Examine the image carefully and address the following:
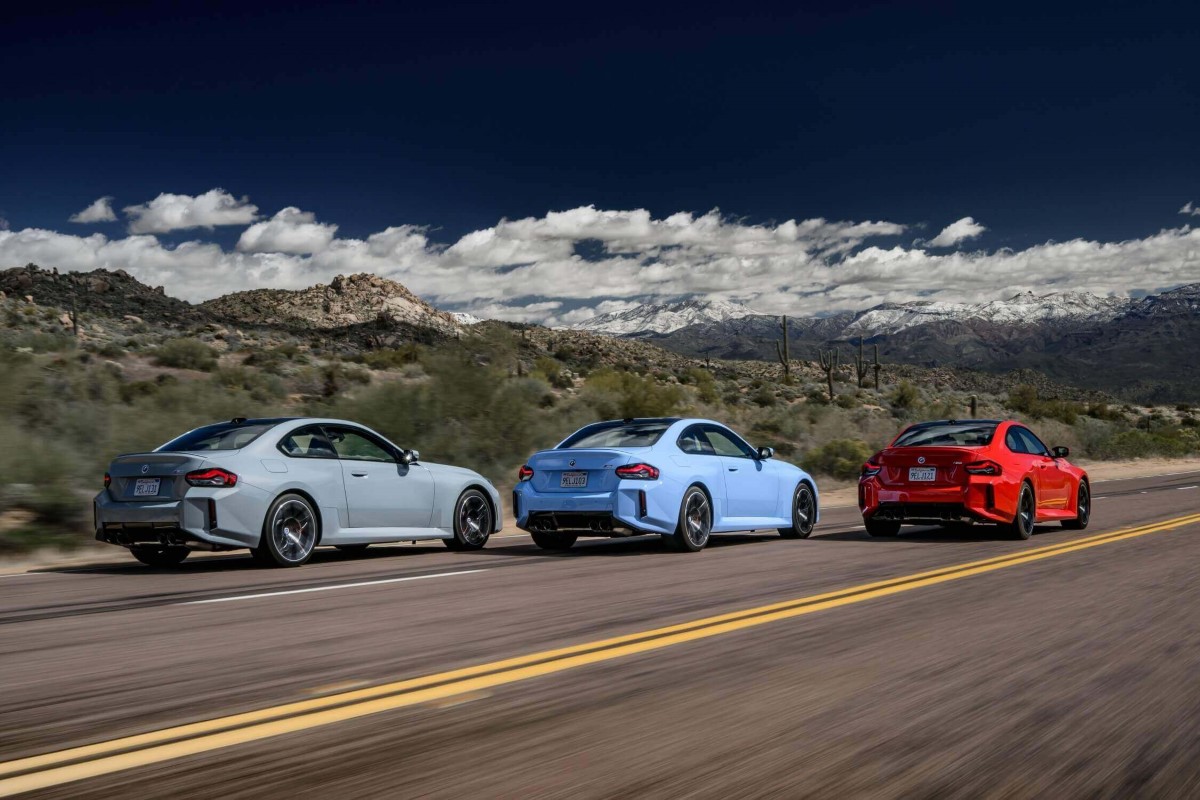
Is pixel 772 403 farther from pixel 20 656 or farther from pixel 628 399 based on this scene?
pixel 20 656

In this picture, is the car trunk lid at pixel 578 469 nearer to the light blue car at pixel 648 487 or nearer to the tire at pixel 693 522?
the light blue car at pixel 648 487

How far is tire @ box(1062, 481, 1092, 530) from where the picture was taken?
1686 centimetres

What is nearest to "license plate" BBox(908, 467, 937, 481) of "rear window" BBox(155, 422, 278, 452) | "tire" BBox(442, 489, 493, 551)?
"tire" BBox(442, 489, 493, 551)

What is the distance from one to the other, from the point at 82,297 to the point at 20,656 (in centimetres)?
7638

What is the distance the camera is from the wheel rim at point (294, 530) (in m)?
12.0

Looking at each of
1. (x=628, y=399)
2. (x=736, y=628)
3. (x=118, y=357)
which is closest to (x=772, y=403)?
(x=628, y=399)

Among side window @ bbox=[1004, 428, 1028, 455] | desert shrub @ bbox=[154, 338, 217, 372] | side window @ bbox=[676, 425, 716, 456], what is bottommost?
side window @ bbox=[1004, 428, 1028, 455]

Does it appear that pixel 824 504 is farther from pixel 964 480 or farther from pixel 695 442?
pixel 695 442

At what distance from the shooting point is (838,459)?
31.9 meters

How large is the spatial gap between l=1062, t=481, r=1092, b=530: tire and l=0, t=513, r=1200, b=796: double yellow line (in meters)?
8.87

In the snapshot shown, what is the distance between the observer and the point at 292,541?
12195 millimetres

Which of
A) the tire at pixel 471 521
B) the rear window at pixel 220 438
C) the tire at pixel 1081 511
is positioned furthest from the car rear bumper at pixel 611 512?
the tire at pixel 1081 511

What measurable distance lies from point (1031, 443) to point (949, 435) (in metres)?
1.37

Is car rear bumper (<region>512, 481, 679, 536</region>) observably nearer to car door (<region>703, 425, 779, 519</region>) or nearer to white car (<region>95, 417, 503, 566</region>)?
car door (<region>703, 425, 779, 519</region>)
